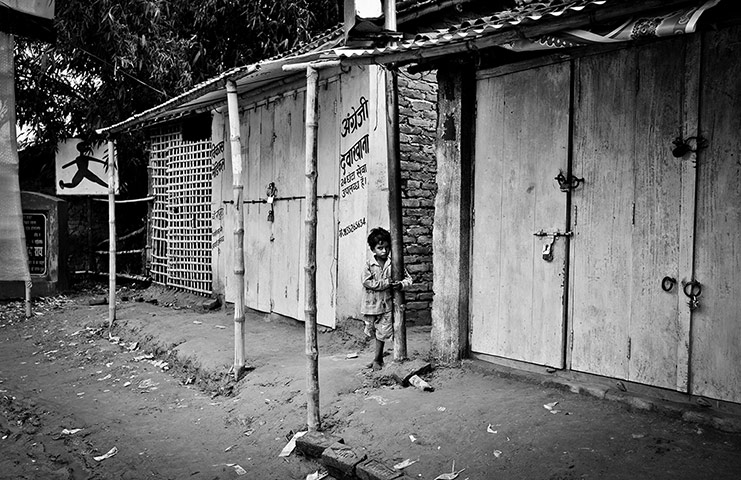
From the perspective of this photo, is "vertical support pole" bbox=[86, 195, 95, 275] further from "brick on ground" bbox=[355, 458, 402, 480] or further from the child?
"brick on ground" bbox=[355, 458, 402, 480]

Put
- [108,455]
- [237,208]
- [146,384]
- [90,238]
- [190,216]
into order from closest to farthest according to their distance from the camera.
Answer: [108,455], [237,208], [146,384], [190,216], [90,238]

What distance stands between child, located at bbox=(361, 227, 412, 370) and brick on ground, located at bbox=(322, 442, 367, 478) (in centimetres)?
149

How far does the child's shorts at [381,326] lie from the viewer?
227 inches

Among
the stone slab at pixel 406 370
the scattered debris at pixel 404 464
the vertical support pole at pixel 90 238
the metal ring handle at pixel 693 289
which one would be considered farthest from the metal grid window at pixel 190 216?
the metal ring handle at pixel 693 289

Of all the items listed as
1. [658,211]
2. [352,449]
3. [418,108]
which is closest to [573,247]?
[658,211]

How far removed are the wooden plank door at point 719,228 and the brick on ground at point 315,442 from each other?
2.56m

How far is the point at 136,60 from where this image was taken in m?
11.9

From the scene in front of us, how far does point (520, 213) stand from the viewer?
5.26 meters

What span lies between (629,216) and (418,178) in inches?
126

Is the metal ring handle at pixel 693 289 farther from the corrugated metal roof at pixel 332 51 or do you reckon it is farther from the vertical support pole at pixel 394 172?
the vertical support pole at pixel 394 172

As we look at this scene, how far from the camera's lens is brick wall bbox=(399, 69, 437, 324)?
725 centimetres

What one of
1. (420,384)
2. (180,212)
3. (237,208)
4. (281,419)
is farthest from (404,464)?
(180,212)

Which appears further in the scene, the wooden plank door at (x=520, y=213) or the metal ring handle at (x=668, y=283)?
the wooden plank door at (x=520, y=213)

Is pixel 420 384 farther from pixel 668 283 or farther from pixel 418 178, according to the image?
pixel 418 178
